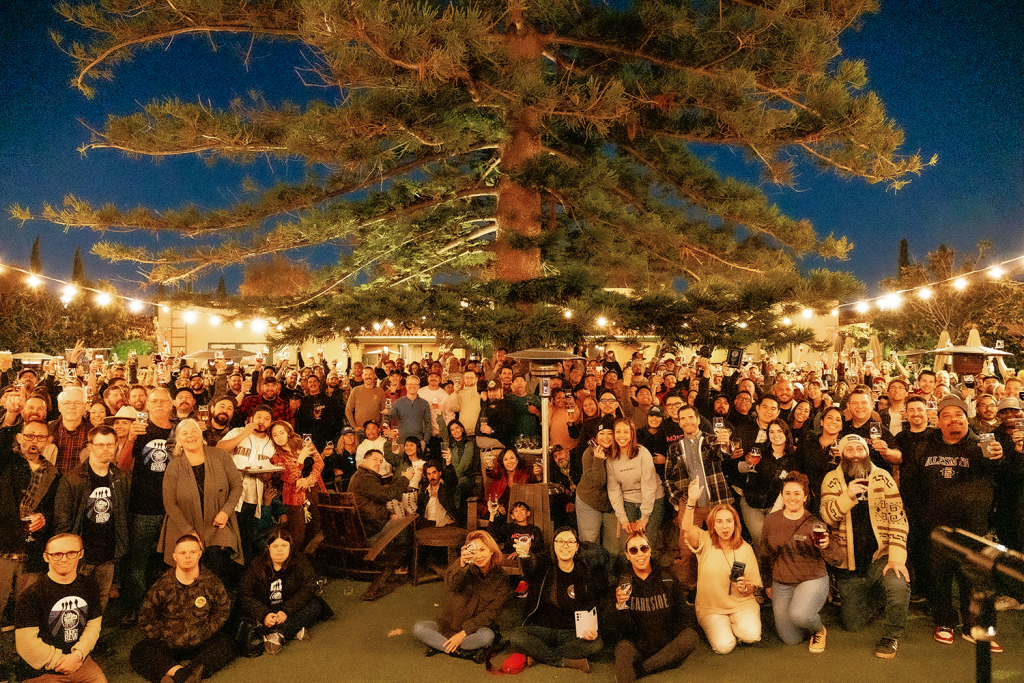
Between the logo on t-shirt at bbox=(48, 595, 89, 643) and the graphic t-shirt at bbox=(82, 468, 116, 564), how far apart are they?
0.88 metres

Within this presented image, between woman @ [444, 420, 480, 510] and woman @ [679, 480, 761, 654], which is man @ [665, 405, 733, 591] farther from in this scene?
woman @ [444, 420, 480, 510]

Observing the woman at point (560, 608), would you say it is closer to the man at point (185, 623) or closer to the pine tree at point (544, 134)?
the man at point (185, 623)

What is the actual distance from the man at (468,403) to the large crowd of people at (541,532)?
2154 mm

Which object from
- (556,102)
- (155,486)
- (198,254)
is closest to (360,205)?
(198,254)

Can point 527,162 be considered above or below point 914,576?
above

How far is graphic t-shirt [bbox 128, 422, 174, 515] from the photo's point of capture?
17.8 ft

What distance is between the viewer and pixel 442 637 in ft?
16.2

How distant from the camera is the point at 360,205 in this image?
1005 centimetres

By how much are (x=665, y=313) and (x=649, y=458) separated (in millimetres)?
3181

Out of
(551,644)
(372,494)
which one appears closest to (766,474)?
(551,644)

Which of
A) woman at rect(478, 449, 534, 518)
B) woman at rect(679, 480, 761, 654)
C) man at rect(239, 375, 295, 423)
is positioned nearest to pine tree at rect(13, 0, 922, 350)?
man at rect(239, 375, 295, 423)

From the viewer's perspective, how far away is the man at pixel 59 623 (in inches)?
161

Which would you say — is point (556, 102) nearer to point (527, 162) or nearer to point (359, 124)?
point (527, 162)

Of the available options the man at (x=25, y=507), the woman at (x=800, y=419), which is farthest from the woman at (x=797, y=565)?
the man at (x=25, y=507)
